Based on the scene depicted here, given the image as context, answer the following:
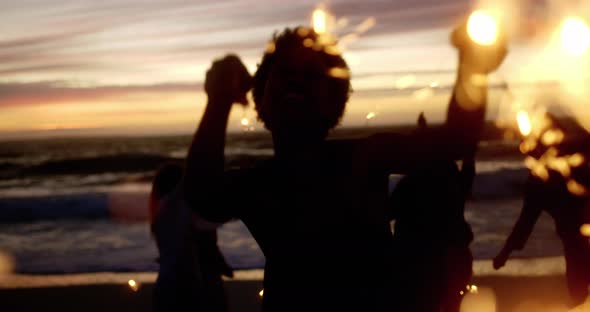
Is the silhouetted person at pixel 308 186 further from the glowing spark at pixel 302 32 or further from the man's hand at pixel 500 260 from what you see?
the man's hand at pixel 500 260

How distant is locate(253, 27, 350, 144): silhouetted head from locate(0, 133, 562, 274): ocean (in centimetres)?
1027

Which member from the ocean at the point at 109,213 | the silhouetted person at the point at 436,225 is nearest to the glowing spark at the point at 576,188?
the silhouetted person at the point at 436,225

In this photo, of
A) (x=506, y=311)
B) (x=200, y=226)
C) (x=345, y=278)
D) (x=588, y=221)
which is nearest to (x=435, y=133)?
(x=345, y=278)

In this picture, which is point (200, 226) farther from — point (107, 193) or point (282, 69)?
point (107, 193)

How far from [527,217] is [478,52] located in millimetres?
5151

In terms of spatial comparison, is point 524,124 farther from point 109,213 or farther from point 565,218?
point 109,213

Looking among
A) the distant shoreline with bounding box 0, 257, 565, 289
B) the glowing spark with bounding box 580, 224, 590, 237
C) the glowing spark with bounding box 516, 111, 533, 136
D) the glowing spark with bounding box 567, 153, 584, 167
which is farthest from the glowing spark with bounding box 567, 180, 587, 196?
the distant shoreline with bounding box 0, 257, 565, 289

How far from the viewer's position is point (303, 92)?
2.44m

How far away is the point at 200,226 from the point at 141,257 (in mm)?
8116

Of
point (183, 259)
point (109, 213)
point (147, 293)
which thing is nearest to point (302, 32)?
point (183, 259)

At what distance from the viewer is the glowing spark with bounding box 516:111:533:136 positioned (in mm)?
6188

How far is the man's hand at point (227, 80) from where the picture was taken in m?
2.31

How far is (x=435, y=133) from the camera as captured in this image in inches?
89.3

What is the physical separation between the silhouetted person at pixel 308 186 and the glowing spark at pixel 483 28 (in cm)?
31
